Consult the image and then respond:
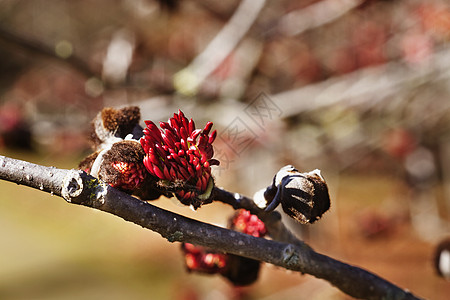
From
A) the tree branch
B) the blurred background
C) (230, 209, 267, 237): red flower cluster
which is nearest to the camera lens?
the tree branch

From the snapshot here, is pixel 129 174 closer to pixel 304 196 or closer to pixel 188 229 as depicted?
pixel 188 229

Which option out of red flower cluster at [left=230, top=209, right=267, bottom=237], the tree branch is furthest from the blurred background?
the tree branch

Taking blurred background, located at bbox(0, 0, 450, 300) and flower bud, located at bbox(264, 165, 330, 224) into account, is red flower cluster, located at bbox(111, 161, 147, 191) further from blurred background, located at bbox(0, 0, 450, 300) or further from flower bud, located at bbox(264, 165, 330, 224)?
blurred background, located at bbox(0, 0, 450, 300)

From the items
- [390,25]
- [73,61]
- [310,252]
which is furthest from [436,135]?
[310,252]

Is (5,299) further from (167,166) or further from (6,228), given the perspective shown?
(167,166)

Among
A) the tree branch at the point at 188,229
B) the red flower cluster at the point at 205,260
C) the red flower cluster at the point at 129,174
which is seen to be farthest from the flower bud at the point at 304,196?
the red flower cluster at the point at 205,260

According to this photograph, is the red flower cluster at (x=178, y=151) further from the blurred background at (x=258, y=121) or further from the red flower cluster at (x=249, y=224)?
the blurred background at (x=258, y=121)

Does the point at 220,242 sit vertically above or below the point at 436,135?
below
